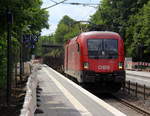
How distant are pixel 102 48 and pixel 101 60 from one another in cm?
80

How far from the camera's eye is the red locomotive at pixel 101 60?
2294 centimetres

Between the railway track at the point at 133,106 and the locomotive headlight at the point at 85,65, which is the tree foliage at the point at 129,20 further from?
the railway track at the point at 133,106

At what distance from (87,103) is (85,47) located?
29.4 ft

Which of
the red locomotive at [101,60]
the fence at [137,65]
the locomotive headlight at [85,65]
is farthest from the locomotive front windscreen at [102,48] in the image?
the fence at [137,65]

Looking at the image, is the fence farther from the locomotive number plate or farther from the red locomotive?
the locomotive number plate

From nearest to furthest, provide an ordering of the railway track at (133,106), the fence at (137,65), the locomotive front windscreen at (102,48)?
1. the railway track at (133,106)
2. the locomotive front windscreen at (102,48)
3. the fence at (137,65)

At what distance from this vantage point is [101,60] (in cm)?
2331

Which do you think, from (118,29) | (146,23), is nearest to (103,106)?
(146,23)

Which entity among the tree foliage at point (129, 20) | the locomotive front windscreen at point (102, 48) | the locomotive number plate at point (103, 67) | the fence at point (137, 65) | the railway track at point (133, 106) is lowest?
the railway track at point (133, 106)

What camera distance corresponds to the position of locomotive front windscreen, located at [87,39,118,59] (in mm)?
23516

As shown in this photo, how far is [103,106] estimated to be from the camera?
13969 millimetres

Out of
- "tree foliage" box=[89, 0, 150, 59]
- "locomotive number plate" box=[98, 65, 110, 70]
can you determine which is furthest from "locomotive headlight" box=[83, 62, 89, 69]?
"tree foliage" box=[89, 0, 150, 59]

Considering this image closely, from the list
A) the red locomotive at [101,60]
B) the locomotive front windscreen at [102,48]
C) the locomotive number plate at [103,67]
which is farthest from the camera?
the locomotive front windscreen at [102,48]

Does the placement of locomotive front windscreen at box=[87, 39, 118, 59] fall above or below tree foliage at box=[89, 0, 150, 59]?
below
